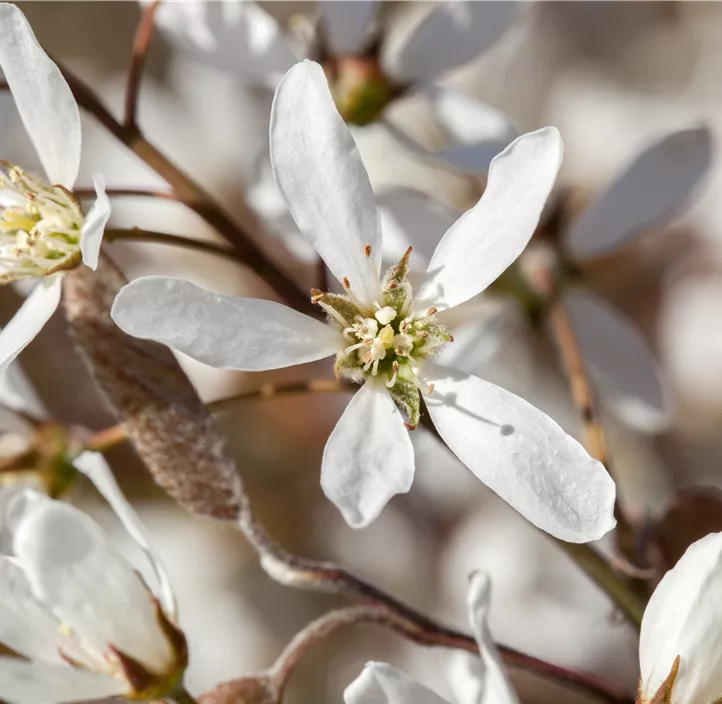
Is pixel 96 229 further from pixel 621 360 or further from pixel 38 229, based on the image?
pixel 621 360

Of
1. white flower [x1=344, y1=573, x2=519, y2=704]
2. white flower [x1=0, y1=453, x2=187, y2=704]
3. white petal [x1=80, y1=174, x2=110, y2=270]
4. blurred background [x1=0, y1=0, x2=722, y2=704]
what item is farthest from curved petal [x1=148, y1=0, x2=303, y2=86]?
blurred background [x1=0, y1=0, x2=722, y2=704]

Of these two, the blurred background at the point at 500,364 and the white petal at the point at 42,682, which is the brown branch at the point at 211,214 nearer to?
the white petal at the point at 42,682

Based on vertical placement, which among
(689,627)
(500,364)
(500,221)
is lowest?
(500,364)

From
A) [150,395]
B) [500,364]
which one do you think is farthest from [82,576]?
[500,364]

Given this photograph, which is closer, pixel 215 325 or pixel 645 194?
pixel 215 325

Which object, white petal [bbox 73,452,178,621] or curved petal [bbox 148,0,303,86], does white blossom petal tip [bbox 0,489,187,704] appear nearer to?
white petal [bbox 73,452,178,621]
